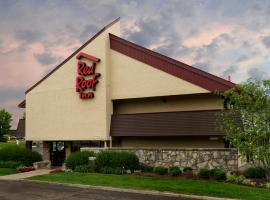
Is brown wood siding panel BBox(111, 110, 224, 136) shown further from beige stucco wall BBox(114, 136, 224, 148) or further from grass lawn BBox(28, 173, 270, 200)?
grass lawn BBox(28, 173, 270, 200)

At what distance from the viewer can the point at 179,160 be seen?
21.6 meters

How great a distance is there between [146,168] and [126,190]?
6.11 m

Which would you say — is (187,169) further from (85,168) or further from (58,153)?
(58,153)

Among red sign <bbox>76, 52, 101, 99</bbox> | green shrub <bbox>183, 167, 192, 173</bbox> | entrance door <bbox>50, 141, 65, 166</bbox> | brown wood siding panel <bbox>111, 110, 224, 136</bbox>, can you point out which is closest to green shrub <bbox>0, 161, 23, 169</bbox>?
entrance door <bbox>50, 141, 65, 166</bbox>

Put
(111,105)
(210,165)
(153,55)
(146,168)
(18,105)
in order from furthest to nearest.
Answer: (18,105)
(111,105)
(153,55)
(146,168)
(210,165)

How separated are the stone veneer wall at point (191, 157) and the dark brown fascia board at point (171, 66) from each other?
4.16m

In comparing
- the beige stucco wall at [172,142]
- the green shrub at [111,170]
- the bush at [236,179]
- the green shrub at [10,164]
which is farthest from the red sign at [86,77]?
the bush at [236,179]

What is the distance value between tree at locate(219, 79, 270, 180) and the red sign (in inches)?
489

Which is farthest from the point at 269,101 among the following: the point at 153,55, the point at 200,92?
the point at 153,55

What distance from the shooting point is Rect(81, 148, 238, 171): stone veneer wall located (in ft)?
65.2

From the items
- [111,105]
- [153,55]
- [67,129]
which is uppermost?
[153,55]

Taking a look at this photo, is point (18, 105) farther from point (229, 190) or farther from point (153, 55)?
point (229, 190)

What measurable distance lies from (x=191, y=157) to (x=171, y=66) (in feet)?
22.0

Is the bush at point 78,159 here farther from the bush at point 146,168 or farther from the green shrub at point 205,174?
the green shrub at point 205,174
